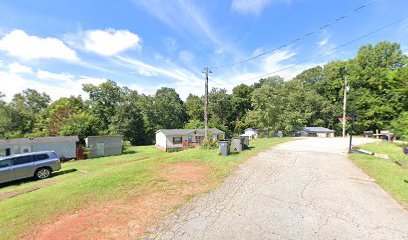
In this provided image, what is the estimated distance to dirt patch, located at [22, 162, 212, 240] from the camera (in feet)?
15.4

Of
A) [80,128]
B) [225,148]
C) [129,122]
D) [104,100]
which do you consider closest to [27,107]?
[104,100]

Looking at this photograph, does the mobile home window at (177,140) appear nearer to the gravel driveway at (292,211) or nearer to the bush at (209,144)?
the bush at (209,144)

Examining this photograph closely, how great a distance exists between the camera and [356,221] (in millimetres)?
4859

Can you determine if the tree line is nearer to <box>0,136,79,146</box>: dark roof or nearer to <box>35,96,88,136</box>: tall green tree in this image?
<box>35,96,88,136</box>: tall green tree

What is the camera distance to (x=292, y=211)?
5441 mm

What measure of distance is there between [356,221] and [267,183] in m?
3.17

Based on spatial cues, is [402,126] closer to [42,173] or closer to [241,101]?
[42,173]

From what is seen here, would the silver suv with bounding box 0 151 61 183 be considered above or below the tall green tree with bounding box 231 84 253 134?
below

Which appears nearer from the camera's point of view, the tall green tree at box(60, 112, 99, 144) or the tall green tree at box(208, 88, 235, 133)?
the tall green tree at box(60, 112, 99, 144)

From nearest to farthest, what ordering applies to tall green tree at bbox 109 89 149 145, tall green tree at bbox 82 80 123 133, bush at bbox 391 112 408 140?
bush at bbox 391 112 408 140
tall green tree at bbox 109 89 149 145
tall green tree at bbox 82 80 123 133

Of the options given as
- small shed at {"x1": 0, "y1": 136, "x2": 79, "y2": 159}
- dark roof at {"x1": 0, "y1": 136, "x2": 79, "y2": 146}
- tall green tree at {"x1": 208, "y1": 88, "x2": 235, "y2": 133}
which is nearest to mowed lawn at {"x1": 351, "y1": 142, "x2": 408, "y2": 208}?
small shed at {"x1": 0, "y1": 136, "x2": 79, "y2": 159}

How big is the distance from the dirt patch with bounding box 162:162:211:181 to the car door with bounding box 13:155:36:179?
A: 10.5m

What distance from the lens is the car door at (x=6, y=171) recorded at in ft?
41.2

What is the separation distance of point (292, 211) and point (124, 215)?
15.4 feet
